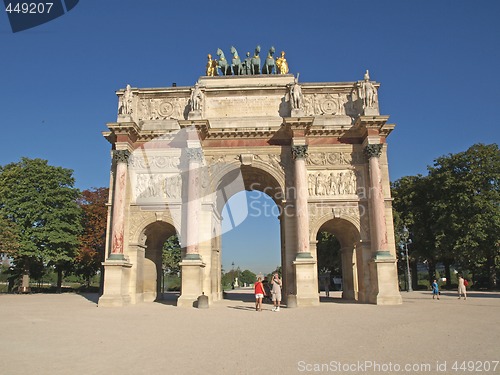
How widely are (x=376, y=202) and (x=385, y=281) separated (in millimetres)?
4237

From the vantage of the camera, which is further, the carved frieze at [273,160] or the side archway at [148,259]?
the carved frieze at [273,160]

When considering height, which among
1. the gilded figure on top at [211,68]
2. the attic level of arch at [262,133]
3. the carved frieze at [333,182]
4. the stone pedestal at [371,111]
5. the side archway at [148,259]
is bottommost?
the side archway at [148,259]

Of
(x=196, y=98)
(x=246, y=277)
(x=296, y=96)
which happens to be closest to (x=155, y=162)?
(x=196, y=98)

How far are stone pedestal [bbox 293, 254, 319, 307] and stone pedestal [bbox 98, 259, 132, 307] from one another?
9114 mm

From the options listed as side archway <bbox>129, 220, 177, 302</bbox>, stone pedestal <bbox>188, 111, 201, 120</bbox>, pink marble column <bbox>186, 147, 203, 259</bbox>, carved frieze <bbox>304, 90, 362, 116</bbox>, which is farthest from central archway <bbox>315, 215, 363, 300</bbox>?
side archway <bbox>129, 220, 177, 302</bbox>

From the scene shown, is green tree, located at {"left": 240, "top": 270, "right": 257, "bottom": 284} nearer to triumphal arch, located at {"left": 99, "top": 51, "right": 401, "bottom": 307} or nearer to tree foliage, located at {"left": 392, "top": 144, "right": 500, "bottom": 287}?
tree foliage, located at {"left": 392, "top": 144, "right": 500, "bottom": 287}

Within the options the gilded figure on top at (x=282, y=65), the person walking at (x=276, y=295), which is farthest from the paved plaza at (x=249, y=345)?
the gilded figure on top at (x=282, y=65)

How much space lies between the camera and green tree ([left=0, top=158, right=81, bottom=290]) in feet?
114

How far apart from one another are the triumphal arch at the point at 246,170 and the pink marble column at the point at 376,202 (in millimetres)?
56

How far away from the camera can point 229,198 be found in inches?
1135

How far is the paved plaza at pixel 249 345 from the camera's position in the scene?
692 centimetres

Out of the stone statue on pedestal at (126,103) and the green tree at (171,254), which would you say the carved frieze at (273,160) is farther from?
the green tree at (171,254)

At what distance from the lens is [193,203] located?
23.1m

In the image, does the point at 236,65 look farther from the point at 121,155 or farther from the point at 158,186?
the point at 121,155
